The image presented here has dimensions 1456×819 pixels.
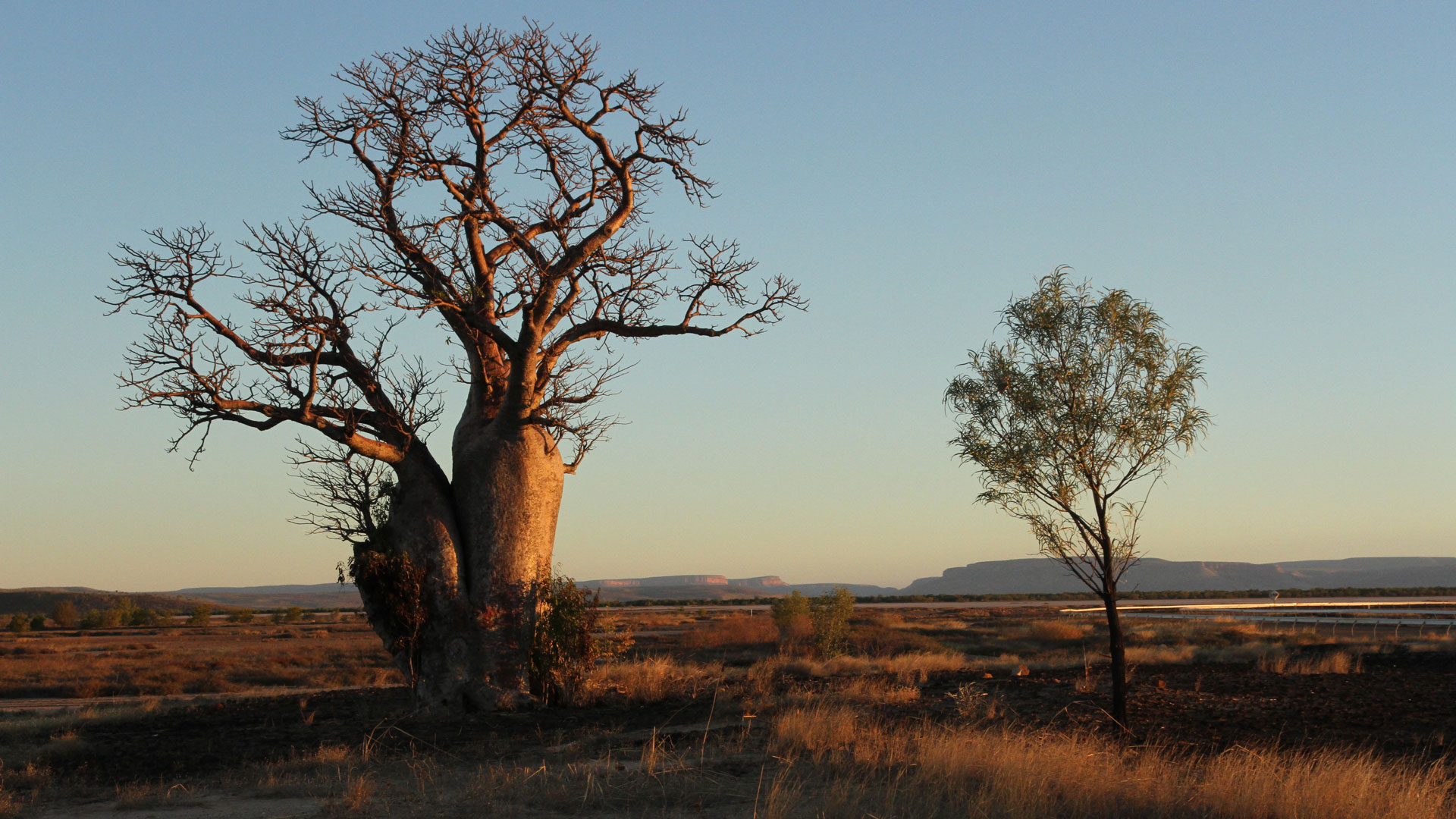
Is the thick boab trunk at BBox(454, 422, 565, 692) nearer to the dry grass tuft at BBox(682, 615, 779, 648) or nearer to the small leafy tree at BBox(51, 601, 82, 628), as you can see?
the dry grass tuft at BBox(682, 615, 779, 648)

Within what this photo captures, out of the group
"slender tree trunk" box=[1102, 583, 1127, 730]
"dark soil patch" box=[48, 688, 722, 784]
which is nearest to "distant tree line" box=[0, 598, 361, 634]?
"dark soil patch" box=[48, 688, 722, 784]

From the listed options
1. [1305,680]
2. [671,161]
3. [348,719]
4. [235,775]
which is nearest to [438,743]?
[235,775]

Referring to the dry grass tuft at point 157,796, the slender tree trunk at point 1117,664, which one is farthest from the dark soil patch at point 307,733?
the slender tree trunk at point 1117,664

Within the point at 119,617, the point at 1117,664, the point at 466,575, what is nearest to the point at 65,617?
the point at 119,617

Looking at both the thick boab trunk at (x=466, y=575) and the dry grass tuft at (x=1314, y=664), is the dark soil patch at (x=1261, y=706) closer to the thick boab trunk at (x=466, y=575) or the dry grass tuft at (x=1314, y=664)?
the dry grass tuft at (x=1314, y=664)

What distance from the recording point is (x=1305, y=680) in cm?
1789

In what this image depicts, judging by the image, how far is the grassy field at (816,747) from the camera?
7867 millimetres

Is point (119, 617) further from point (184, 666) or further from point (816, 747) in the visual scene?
point (816, 747)

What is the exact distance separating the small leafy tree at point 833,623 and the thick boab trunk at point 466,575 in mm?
15299

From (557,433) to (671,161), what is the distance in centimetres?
460

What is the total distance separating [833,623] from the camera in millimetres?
31219

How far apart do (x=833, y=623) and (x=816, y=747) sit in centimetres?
2102

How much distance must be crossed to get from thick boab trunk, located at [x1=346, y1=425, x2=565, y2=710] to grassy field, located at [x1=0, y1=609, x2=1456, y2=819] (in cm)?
69

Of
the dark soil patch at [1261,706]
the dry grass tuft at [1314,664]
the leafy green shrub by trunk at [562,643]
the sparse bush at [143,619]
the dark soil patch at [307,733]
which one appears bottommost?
the sparse bush at [143,619]
